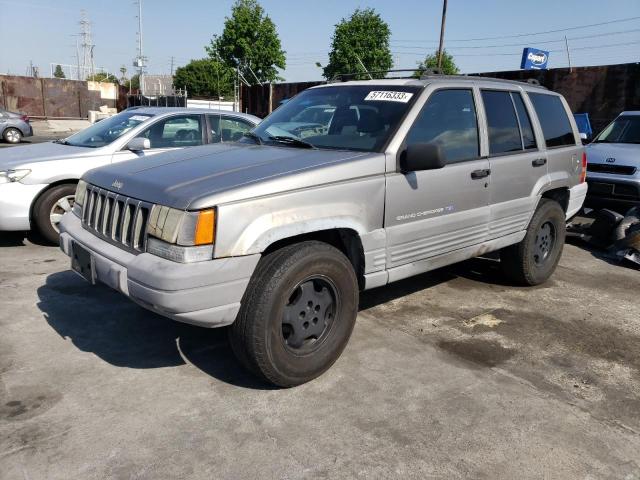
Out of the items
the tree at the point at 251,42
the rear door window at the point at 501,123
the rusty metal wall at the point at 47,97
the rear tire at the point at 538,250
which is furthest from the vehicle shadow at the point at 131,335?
the tree at the point at 251,42

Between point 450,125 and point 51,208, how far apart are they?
436 cm

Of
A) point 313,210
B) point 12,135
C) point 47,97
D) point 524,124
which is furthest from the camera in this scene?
point 47,97

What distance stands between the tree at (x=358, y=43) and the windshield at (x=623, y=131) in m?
47.7

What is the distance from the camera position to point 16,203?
18.8 feet

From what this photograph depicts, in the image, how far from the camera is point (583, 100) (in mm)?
13383

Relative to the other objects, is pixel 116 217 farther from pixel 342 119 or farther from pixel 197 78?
pixel 197 78

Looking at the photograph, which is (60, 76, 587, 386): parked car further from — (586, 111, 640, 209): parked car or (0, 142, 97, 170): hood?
(586, 111, 640, 209): parked car

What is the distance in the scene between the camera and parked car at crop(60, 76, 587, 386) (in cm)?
282

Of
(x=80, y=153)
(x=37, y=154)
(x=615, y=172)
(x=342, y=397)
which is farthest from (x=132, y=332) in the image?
(x=615, y=172)

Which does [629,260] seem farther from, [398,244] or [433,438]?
[433,438]

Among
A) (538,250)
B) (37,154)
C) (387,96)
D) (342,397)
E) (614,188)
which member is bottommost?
(342,397)

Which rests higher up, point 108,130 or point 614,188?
point 108,130

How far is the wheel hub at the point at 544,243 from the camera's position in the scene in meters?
5.20

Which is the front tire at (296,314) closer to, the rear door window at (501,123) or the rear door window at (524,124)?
the rear door window at (501,123)
